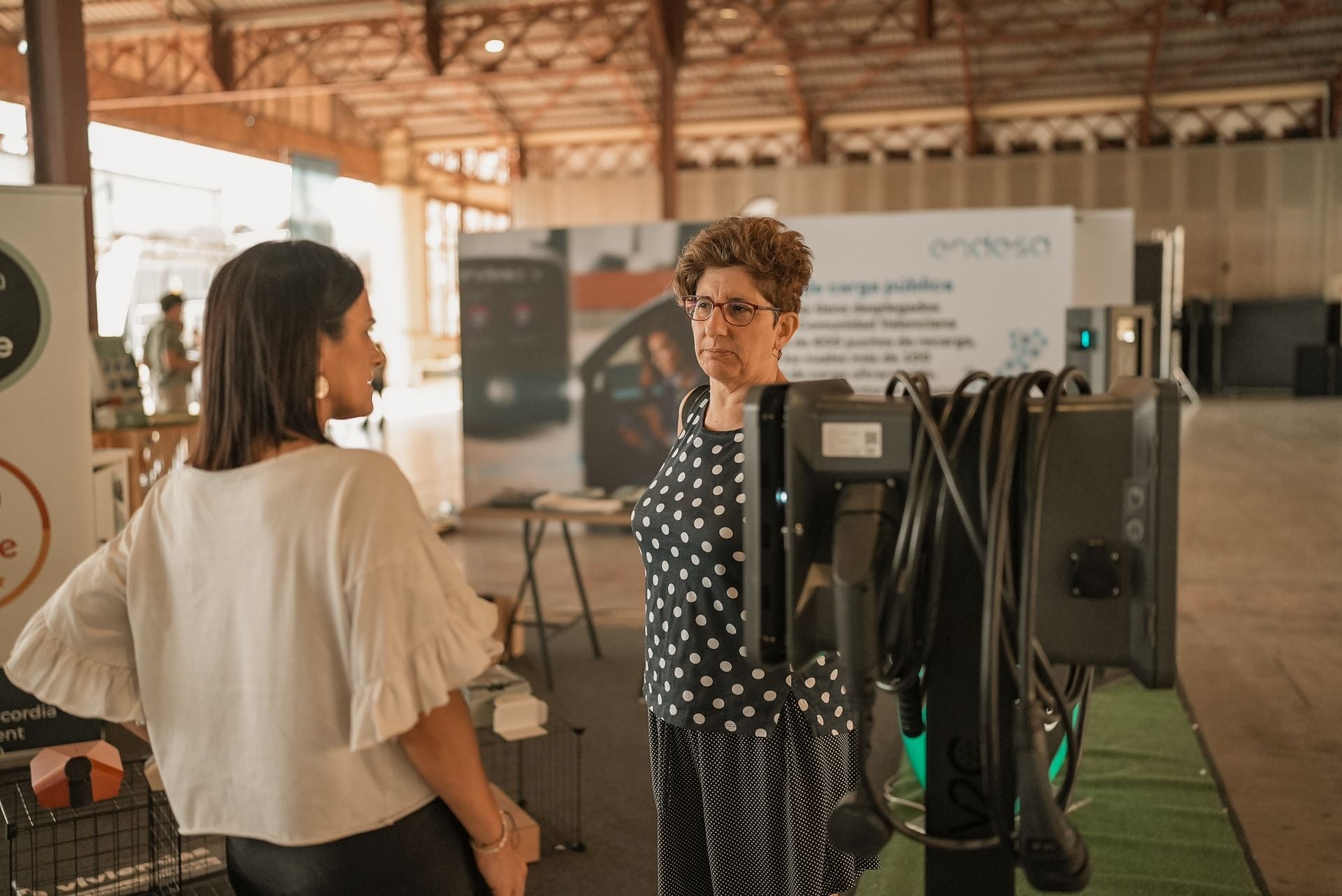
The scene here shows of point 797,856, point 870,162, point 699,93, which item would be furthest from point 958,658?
point 870,162

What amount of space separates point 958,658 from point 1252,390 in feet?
67.8

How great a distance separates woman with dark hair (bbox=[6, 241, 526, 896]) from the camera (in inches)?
44.9

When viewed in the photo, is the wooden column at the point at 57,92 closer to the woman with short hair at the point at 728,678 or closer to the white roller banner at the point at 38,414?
the white roller banner at the point at 38,414

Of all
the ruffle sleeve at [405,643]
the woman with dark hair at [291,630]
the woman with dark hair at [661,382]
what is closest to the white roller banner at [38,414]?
the woman with dark hair at [291,630]

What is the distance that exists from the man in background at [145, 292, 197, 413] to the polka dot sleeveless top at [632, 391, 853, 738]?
7.47 meters

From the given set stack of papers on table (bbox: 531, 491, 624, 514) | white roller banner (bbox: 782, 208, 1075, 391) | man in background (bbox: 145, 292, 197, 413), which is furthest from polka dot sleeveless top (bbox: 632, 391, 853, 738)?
man in background (bbox: 145, 292, 197, 413)

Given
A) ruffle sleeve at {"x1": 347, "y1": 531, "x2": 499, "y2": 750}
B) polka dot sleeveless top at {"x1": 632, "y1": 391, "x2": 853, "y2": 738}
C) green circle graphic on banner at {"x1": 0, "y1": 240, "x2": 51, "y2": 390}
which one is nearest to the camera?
ruffle sleeve at {"x1": 347, "y1": 531, "x2": 499, "y2": 750}

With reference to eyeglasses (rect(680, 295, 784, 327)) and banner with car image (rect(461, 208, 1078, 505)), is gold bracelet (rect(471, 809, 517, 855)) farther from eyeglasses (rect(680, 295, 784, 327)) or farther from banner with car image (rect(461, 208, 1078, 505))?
banner with car image (rect(461, 208, 1078, 505))

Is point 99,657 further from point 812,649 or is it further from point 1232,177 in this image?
point 1232,177

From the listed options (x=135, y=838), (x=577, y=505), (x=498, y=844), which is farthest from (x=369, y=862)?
(x=577, y=505)

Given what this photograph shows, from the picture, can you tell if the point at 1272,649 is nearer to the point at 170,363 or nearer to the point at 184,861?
the point at 184,861

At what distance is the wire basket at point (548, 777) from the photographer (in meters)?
3.15

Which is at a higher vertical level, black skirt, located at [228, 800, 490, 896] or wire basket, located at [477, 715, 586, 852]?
black skirt, located at [228, 800, 490, 896]

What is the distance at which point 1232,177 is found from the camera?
19172 millimetres
